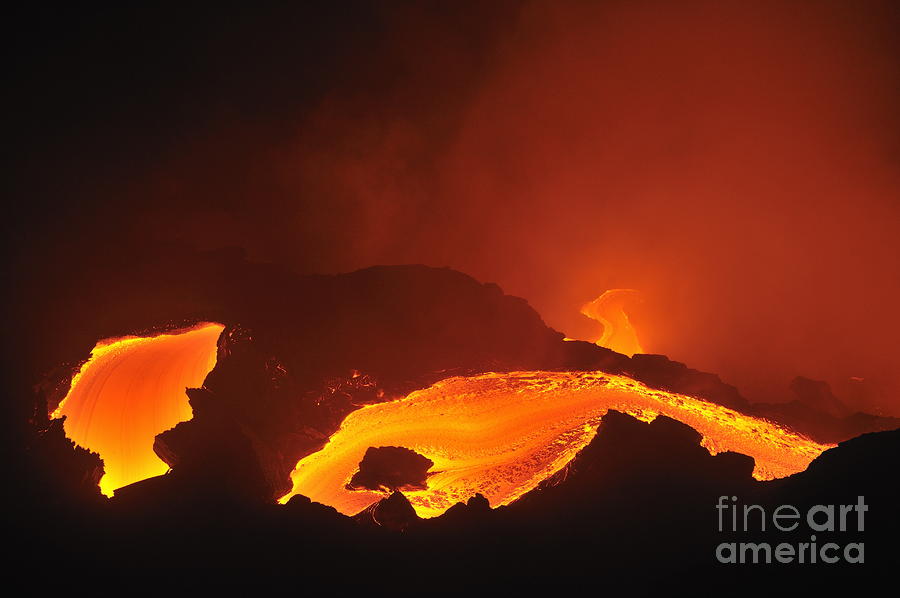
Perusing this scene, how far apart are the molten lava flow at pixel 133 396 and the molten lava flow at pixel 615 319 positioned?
20.6 feet

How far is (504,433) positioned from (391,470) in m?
1.47

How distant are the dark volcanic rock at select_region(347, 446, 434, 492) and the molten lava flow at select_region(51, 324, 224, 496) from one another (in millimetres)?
2161

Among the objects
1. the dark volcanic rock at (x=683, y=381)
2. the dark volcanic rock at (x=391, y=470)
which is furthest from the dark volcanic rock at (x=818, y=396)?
the dark volcanic rock at (x=391, y=470)

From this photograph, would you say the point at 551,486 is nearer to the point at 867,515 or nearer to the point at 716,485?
the point at 716,485

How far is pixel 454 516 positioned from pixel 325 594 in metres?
1.23

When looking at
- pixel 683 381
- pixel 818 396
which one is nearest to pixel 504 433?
pixel 683 381

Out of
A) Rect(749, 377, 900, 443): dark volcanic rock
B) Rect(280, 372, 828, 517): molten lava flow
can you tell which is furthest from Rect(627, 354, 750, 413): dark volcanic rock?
Rect(749, 377, 900, 443): dark volcanic rock

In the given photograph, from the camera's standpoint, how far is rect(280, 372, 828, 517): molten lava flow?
6.54m

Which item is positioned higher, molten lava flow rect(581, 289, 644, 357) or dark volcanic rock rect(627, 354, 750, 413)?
molten lava flow rect(581, 289, 644, 357)

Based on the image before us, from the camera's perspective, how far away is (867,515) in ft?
13.1

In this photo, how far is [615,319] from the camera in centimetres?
1083

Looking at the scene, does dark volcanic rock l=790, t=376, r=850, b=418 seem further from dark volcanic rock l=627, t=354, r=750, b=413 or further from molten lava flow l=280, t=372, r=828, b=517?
molten lava flow l=280, t=372, r=828, b=517

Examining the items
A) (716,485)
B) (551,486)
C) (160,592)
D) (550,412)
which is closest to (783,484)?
(716,485)

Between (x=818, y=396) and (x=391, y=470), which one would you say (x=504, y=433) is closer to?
(x=391, y=470)
